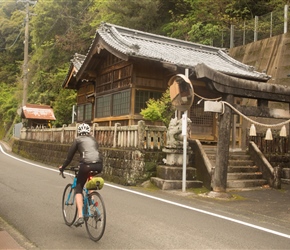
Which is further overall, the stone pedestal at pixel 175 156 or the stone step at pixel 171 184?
the stone pedestal at pixel 175 156

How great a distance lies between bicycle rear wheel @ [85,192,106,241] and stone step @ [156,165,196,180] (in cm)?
560

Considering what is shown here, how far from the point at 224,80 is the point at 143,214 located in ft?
15.5

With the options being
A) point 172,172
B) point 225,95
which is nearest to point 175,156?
point 172,172

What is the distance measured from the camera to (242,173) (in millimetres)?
11789

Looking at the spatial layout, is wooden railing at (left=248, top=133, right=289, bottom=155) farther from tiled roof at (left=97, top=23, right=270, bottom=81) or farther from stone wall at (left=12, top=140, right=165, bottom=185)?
stone wall at (left=12, top=140, right=165, bottom=185)

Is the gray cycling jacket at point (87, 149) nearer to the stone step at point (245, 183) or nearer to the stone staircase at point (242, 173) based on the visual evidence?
the stone staircase at point (242, 173)

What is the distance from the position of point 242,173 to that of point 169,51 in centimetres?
857

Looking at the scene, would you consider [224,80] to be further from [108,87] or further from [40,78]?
[40,78]

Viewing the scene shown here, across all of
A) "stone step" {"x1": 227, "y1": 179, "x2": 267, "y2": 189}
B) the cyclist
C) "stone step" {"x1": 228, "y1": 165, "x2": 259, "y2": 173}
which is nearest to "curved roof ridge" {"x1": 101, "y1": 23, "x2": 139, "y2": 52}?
"stone step" {"x1": 228, "y1": 165, "x2": 259, "y2": 173}

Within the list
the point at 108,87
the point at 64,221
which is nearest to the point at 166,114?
the point at 108,87

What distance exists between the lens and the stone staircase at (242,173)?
36.3ft

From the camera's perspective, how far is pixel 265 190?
11.0 meters

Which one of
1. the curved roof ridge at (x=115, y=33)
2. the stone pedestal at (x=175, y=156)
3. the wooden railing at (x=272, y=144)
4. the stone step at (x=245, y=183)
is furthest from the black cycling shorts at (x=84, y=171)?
the curved roof ridge at (x=115, y=33)

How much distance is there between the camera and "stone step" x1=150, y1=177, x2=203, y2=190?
10453 mm
